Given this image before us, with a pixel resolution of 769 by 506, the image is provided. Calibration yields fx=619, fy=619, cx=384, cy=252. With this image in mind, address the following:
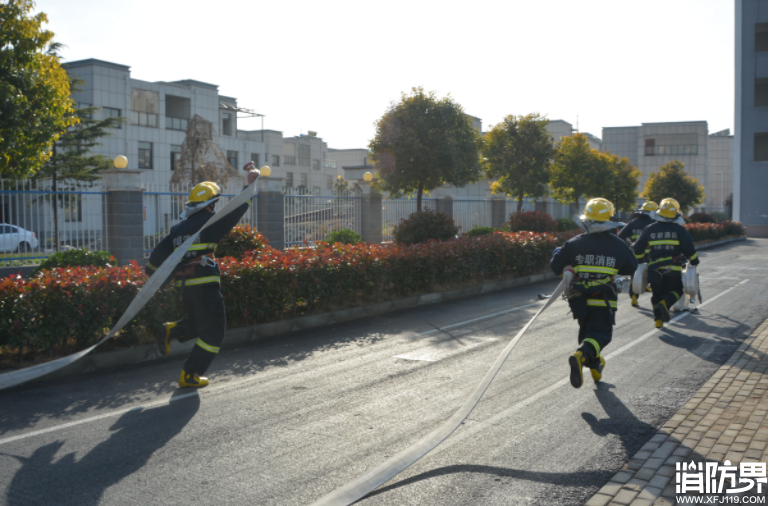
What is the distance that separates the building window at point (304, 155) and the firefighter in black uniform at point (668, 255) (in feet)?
224

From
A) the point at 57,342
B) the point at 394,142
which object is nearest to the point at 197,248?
the point at 57,342

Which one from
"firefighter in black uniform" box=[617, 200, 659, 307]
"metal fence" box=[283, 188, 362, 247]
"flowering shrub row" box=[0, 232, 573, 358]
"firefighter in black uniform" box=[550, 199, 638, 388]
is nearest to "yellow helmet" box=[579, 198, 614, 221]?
"firefighter in black uniform" box=[550, 199, 638, 388]

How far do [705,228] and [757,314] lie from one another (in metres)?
24.7

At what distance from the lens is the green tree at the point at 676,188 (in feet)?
137

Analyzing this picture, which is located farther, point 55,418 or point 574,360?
point 574,360

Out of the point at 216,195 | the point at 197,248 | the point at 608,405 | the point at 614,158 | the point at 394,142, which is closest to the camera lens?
the point at 608,405

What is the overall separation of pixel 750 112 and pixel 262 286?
47.3 meters

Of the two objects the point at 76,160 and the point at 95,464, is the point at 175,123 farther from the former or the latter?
the point at 95,464

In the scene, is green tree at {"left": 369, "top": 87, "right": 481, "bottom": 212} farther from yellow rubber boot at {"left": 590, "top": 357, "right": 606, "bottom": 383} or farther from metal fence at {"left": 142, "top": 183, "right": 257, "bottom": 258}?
yellow rubber boot at {"left": 590, "top": 357, "right": 606, "bottom": 383}

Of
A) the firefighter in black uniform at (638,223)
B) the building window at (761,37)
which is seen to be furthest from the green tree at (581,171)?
the firefighter in black uniform at (638,223)

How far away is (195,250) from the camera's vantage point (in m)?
6.41

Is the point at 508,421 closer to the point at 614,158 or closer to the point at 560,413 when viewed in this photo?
the point at 560,413

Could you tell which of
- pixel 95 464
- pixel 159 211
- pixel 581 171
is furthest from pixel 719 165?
pixel 95 464

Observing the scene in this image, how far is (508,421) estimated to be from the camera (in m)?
5.18
